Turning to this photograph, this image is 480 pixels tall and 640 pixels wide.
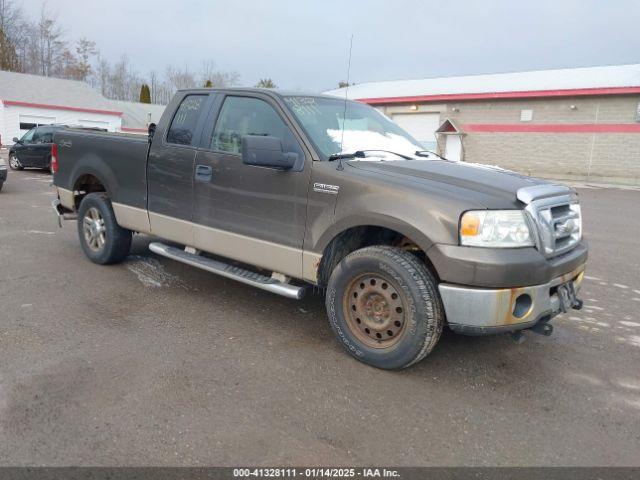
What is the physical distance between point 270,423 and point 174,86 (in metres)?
76.5

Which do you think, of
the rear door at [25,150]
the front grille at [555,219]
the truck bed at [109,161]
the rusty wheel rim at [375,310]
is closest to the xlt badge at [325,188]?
the rusty wheel rim at [375,310]

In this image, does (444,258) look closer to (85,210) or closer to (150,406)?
(150,406)

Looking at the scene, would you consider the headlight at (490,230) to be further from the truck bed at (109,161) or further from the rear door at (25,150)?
the rear door at (25,150)

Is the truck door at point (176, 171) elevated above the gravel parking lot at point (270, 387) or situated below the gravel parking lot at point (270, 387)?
above

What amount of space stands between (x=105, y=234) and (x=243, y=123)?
244 centimetres

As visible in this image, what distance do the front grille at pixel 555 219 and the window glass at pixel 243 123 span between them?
1943 mm

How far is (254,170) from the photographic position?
13.9 ft

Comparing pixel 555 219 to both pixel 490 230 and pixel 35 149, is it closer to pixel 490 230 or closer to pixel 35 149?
pixel 490 230

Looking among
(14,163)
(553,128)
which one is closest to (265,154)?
(14,163)

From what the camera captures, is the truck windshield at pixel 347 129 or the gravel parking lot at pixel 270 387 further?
the truck windshield at pixel 347 129

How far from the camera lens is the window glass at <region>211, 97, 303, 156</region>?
428cm

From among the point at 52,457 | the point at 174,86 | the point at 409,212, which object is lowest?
the point at 52,457

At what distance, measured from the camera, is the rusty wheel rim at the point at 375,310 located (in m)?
3.56

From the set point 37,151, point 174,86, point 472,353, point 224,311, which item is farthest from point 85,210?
point 174,86
